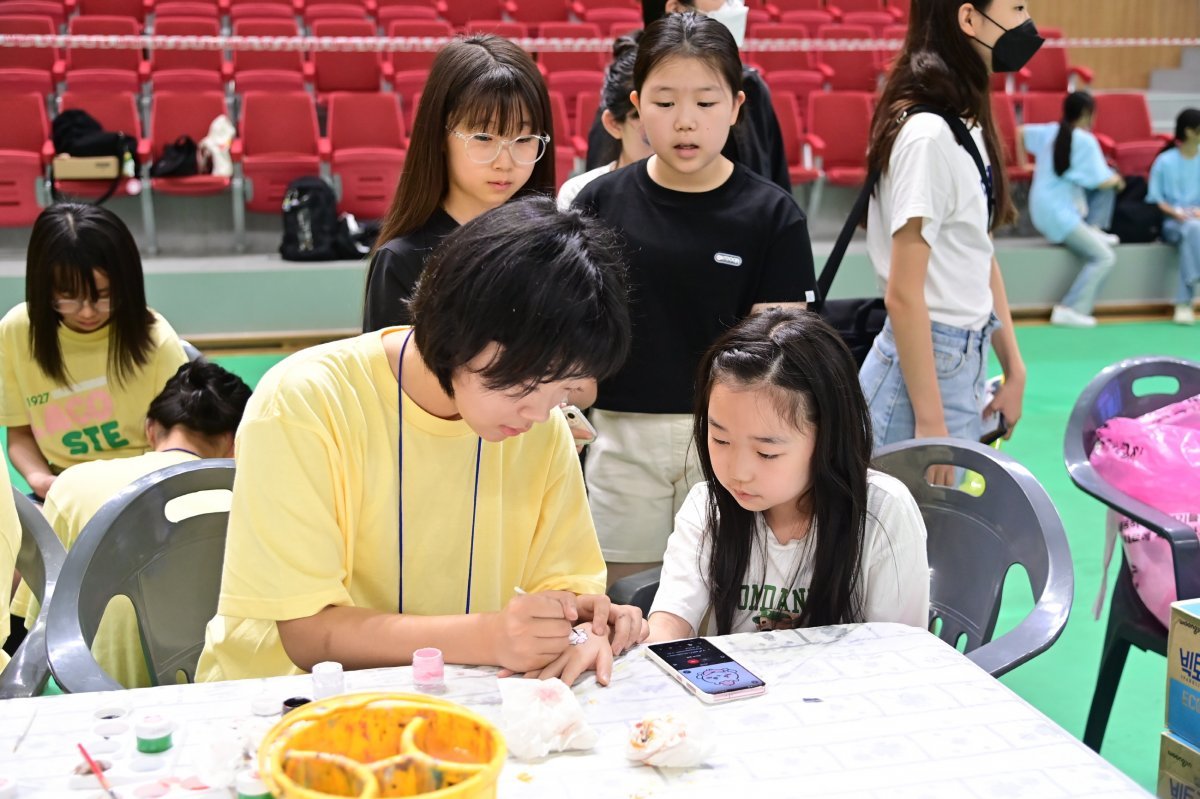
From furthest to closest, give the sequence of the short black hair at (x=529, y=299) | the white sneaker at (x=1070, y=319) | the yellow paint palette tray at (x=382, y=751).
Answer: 1. the white sneaker at (x=1070, y=319)
2. the short black hair at (x=529, y=299)
3. the yellow paint palette tray at (x=382, y=751)

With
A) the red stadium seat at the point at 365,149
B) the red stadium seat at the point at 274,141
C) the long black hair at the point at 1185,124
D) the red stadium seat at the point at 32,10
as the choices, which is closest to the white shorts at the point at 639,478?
A: the red stadium seat at the point at 365,149

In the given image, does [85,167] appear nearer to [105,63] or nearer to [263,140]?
[263,140]

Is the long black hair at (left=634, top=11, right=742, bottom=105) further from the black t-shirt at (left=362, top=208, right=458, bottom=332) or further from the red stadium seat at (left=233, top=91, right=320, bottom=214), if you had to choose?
the red stadium seat at (left=233, top=91, right=320, bottom=214)

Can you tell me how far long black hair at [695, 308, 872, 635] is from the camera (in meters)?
1.58

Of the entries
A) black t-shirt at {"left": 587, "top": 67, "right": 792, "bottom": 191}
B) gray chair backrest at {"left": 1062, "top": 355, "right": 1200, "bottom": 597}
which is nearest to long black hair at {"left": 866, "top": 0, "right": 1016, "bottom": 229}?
black t-shirt at {"left": 587, "top": 67, "right": 792, "bottom": 191}

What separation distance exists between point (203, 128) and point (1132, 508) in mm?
5412

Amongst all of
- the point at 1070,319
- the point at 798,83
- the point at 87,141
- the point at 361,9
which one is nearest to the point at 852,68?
the point at 798,83

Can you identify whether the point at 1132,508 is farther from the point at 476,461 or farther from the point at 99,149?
the point at 99,149

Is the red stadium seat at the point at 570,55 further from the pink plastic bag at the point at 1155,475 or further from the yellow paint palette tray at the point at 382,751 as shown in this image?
the yellow paint palette tray at the point at 382,751

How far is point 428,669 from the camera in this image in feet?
4.10

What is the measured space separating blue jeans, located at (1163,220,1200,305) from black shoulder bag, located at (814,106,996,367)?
4859 mm

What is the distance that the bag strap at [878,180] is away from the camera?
7.14 ft

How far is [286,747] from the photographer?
906 millimetres

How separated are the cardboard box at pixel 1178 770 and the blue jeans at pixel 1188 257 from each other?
5.70 meters
